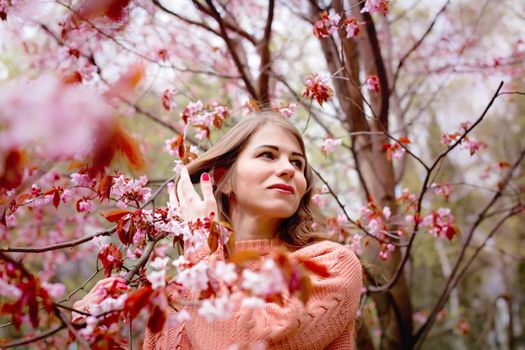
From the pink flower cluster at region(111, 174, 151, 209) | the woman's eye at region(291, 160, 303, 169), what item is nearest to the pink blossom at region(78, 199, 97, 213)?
the pink flower cluster at region(111, 174, 151, 209)

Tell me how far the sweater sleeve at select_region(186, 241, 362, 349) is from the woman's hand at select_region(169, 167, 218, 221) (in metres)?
0.29

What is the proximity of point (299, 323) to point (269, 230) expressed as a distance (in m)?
0.51

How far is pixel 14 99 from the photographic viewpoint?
0.73 meters

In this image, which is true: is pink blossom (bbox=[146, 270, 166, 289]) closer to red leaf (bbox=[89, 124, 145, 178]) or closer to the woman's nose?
red leaf (bbox=[89, 124, 145, 178])

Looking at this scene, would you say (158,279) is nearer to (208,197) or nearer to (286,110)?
(208,197)

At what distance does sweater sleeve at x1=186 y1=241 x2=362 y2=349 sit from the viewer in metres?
1.32

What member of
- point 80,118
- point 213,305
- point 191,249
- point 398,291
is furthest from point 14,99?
point 398,291

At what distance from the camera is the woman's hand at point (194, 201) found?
1.44m

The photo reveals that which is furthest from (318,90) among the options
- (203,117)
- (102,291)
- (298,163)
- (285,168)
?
(102,291)

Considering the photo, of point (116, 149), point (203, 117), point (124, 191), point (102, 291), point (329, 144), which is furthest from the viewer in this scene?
point (329, 144)

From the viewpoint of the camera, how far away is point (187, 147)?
2.07 meters

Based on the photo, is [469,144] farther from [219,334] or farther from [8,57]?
[8,57]

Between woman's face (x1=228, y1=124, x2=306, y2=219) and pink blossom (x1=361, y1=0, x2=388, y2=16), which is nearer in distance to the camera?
woman's face (x1=228, y1=124, x2=306, y2=219)

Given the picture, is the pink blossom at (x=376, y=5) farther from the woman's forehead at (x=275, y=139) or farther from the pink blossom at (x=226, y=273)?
the pink blossom at (x=226, y=273)
